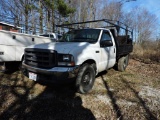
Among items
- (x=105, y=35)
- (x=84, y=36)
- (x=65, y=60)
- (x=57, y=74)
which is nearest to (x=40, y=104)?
(x=57, y=74)

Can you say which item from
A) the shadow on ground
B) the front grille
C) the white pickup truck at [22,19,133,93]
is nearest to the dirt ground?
the shadow on ground

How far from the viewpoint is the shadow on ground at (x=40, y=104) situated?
3.21 meters

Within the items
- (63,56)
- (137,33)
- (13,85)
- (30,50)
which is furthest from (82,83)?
(137,33)

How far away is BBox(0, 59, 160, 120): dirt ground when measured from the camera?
3264 millimetres

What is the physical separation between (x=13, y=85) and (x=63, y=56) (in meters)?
2.27

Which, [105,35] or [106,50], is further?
[105,35]

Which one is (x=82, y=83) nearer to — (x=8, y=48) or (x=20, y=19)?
(x=8, y=48)

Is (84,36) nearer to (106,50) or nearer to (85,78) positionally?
(106,50)

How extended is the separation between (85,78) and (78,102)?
2.39 feet

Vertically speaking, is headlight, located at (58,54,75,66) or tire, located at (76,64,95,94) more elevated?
headlight, located at (58,54,75,66)

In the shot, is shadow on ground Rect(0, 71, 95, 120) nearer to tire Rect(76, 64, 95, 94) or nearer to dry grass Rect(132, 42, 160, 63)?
tire Rect(76, 64, 95, 94)

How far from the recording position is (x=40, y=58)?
3850 millimetres

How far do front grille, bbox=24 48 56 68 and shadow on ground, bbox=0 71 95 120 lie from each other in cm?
89

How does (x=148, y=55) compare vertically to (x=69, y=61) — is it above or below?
below
